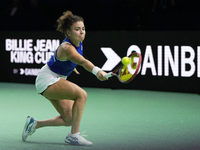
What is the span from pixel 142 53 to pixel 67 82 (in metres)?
5.56

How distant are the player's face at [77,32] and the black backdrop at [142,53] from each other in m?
5.16

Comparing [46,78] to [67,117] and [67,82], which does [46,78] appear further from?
[67,117]

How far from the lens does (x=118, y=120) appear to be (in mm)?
6141

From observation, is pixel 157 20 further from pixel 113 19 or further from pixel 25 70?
pixel 25 70

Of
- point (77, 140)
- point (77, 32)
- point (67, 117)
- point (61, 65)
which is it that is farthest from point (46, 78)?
point (77, 140)

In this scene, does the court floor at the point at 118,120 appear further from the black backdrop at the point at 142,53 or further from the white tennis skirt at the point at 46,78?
the white tennis skirt at the point at 46,78

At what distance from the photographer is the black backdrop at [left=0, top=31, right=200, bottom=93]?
9258mm

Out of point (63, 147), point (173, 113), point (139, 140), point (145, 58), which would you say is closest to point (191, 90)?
point (145, 58)

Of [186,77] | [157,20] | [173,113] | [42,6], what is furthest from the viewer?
[42,6]

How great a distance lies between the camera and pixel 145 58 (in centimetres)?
973

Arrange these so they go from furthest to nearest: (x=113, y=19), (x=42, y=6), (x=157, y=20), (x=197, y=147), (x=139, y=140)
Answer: (x=42, y=6), (x=113, y=19), (x=157, y=20), (x=139, y=140), (x=197, y=147)

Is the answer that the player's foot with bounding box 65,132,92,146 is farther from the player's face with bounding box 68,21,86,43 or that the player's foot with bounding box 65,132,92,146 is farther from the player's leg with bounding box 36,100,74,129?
the player's face with bounding box 68,21,86,43

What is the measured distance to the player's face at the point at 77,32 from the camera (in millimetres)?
4488

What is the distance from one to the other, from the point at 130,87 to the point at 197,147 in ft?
18.8
